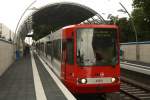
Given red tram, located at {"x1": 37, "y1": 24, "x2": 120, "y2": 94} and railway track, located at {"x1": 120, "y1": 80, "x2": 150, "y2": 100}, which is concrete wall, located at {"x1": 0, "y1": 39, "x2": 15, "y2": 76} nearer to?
railway track, located at {"x1": 120, "y1": 80, "x2": 150, "y2": 100}

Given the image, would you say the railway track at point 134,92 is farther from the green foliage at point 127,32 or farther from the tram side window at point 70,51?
the green foliage at point 127,32

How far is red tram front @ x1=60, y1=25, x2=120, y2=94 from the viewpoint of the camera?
591 inches

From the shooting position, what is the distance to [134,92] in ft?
64.1

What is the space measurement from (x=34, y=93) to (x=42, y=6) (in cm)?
5355

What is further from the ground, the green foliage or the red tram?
the green foliage

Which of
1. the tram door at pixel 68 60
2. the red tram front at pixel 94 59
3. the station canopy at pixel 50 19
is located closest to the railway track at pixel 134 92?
the red tram front at pixel 94 59

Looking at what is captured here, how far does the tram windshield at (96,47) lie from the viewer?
15156 mm

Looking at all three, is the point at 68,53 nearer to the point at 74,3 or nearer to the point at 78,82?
the point at 78,82

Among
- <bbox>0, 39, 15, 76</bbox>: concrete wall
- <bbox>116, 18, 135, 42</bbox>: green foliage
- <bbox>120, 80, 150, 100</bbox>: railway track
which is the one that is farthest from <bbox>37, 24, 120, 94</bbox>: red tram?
<bbox>116, 18, 135, 42</bbox>: green foliage

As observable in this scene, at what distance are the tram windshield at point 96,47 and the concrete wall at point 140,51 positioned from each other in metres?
27.9

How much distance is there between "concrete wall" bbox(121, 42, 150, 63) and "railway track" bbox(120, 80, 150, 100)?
20122mm

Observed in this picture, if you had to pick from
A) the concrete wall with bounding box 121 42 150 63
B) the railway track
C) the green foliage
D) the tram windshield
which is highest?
the green foliage

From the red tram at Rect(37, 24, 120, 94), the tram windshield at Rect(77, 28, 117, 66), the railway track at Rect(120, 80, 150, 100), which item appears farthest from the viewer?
the railway track at Rect(120, 80, 150, 100)

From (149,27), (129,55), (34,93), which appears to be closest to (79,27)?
(34,93)
